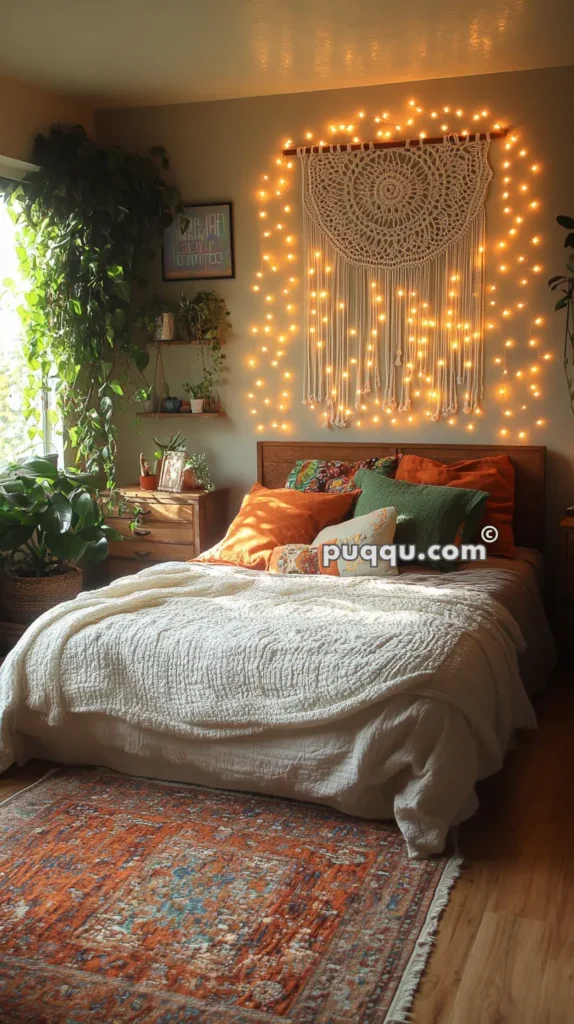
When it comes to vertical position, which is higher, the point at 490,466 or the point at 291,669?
the point at 490,466

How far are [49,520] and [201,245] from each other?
1664 mm

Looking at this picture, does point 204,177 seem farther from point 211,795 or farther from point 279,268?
point 211,795

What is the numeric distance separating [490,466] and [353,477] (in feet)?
2.08

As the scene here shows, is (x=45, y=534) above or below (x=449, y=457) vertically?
below

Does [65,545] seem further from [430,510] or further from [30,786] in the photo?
[430,510]

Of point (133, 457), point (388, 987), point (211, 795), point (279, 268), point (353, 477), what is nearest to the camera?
point (388, 987)

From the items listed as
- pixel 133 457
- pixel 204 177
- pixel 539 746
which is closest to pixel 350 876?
pixel 539 746

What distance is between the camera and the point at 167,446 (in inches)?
200

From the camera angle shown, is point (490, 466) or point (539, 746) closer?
point (539, 746)

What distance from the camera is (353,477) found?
4.54 meters

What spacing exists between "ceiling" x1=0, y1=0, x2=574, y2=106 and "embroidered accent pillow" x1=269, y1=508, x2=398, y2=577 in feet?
6.21

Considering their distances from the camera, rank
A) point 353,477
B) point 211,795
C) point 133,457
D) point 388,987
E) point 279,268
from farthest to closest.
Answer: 1. point 133,457
2. point 279,268
3. point 353,477
4. point 211,795
5. point 388,987

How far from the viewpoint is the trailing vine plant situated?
181 inches
